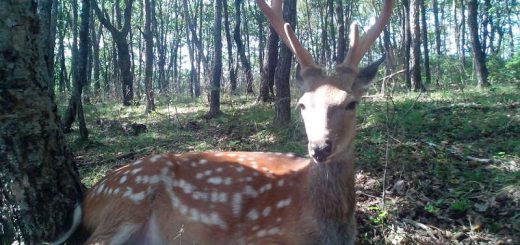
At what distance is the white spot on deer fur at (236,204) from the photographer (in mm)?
3869

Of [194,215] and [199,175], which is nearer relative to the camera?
[194,215]

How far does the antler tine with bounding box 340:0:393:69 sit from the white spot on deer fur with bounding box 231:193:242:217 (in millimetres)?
1502

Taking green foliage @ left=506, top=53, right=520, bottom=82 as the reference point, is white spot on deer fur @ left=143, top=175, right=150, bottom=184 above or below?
below

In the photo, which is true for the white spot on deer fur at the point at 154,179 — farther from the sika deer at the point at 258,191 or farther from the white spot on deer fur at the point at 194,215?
the white spot on deer fur at the point at 194,215

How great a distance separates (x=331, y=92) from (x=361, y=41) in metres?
0.73

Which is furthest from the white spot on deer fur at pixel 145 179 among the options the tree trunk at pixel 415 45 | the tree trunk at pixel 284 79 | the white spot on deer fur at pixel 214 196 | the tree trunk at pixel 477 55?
the tree trunk at pixel 415 45

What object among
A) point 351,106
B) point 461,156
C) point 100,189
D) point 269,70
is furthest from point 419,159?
point 269,70

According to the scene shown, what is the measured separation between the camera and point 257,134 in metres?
8.43

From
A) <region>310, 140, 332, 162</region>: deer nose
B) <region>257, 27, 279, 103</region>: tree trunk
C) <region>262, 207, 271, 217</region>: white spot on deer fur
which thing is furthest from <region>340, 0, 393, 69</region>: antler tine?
<region>257, 27, 279, 103</region>: tree trunk

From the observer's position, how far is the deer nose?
10.7ft

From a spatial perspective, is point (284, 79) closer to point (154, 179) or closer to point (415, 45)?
point (154, 179)

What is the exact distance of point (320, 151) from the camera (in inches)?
128

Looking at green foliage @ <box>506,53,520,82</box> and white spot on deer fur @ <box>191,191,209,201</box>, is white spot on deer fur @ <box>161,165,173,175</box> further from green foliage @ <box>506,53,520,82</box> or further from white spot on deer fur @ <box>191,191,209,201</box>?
green foliage @ <box>506,53,520,82</box>

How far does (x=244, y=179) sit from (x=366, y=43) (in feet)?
A: 5.44
